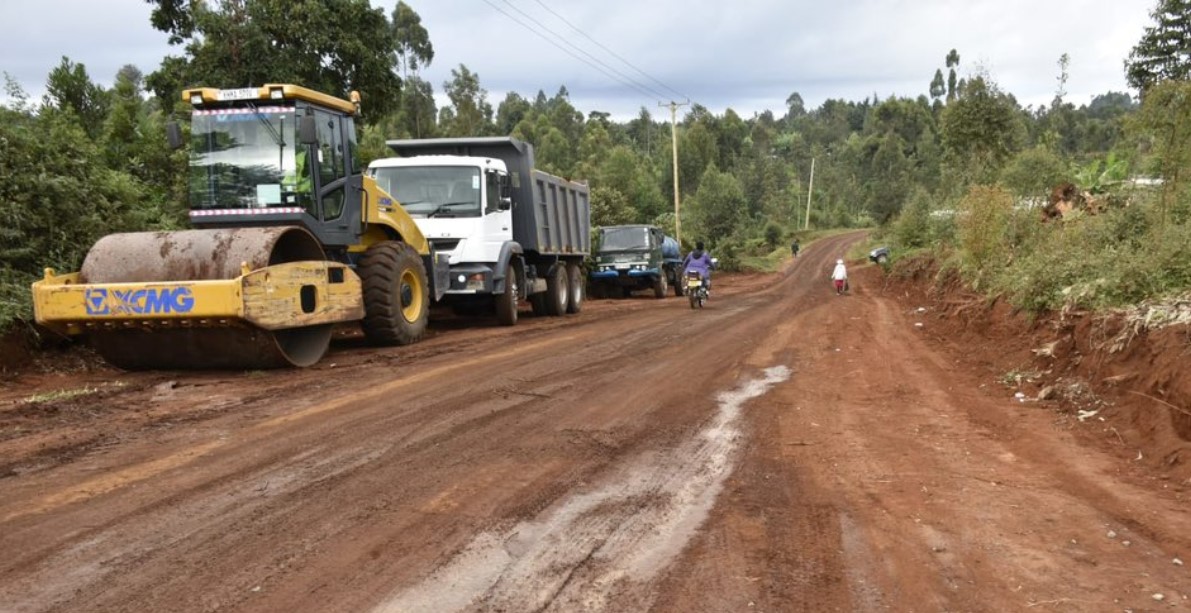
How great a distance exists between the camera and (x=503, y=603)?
3.35 meters

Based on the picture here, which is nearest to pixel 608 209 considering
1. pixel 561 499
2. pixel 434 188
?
pixel 434 188

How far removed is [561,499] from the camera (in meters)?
4.65

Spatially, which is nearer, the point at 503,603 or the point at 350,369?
the point at 503,603

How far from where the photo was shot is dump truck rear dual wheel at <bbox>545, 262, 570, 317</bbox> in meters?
17.3

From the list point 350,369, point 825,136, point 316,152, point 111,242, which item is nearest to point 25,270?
point 111,242

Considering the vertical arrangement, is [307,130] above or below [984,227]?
above

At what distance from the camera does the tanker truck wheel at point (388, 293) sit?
1077 centimetres

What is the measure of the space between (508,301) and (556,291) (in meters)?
2.87

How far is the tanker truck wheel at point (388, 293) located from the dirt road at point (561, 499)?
2.30 meters

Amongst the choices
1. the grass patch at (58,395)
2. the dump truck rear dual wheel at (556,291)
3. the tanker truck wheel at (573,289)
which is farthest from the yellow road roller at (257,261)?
the tanker truck wheel at (573,289)

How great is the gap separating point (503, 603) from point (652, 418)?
356cm

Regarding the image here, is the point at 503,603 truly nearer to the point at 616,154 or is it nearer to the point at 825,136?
the point at 616,154

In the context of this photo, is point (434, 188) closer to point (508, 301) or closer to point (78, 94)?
point (508, 301)

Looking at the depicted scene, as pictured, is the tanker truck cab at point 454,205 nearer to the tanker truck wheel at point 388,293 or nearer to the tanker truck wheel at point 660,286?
the tanker truck wheel at point 388,293
